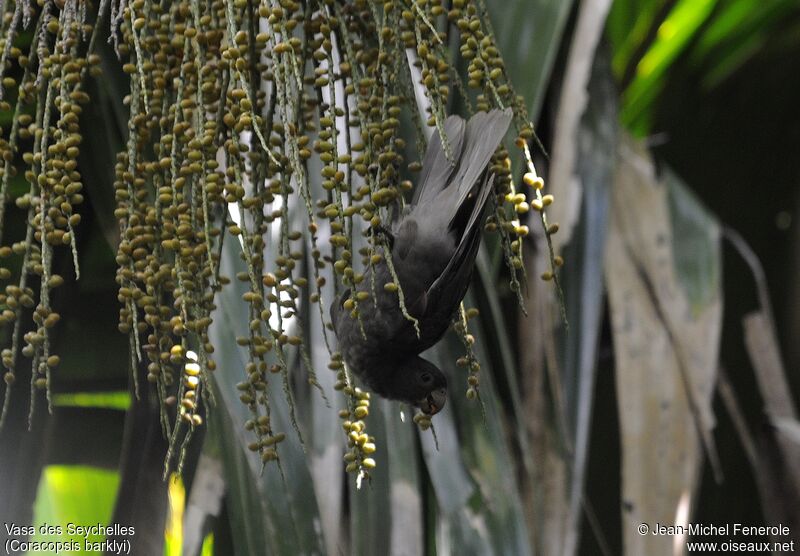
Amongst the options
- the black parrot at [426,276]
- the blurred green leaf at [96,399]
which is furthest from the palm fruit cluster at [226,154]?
the blurred green leaf at [96,399]

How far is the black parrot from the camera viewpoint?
108cm

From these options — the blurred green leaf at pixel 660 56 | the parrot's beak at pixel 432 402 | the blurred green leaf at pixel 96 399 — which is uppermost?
the blurred green leaf at pixel 660 56

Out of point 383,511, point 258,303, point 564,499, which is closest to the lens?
point 258,303

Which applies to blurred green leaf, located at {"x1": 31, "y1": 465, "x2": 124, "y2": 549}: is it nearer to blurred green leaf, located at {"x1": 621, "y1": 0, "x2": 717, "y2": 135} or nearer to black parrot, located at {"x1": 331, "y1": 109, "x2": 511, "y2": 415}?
black parrot, located at {"x1": 331, "y1": 109, "x2": 511, "y2": 415}

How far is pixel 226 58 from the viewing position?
932 millimetres

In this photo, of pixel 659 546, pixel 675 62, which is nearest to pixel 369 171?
pixel 659 546

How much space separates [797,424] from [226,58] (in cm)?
140

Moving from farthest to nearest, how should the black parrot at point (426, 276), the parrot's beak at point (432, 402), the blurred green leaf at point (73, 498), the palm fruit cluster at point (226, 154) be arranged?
1. the blurred green leaf at point (73, 498)
2. the parrot's beak at point (432, 402)
3. the black parrot at point (426, 276)
4. the palm fruit cluster at point (226, 154)

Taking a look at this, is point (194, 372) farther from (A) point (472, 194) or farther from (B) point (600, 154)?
(B) point (600, 154)

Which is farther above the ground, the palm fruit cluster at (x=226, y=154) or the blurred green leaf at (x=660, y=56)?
the blurred green leaf at (x=660, y=56)

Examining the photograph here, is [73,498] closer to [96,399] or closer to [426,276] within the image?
[96,399]

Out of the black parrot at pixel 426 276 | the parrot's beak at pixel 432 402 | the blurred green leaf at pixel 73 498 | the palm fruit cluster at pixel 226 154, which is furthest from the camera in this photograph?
the blurred green leaf at pixel 73 498

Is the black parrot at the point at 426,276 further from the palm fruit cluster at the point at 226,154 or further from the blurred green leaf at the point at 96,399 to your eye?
the blurred green leaf at the point at 96,399

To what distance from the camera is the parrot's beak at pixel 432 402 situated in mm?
1193
